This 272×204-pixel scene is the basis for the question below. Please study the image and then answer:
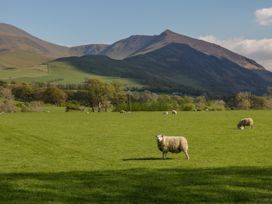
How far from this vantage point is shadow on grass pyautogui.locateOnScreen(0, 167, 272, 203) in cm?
1581

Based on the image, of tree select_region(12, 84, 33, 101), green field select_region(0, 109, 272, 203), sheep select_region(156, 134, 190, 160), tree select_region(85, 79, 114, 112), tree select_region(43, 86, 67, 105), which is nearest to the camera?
green field select_region(0, 109, 272, 203)

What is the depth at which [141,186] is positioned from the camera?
1791cm

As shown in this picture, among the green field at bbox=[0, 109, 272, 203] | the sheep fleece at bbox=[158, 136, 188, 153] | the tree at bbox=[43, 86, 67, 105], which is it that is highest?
the tree at bbox=[43, 86, 67, 105]

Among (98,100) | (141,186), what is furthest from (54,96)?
(141,186)

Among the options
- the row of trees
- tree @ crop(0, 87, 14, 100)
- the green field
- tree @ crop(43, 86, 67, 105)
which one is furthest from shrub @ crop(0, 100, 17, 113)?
the green field

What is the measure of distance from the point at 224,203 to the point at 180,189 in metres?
2.56

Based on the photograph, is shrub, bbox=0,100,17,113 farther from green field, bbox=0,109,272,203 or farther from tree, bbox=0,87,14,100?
green field, bbox=0,109,272,203

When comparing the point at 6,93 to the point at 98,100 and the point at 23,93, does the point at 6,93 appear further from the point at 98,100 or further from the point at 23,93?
the point at 98,100

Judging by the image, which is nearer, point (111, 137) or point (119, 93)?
point (111, 137)

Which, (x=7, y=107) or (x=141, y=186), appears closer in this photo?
(x=141, y=186)

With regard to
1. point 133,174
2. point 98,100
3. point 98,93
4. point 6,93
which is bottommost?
point 133,174

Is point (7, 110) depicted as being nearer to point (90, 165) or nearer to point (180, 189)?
point (90, 165)

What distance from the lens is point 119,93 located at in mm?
171125

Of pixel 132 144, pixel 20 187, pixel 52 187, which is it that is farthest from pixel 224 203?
pixel 132 144
